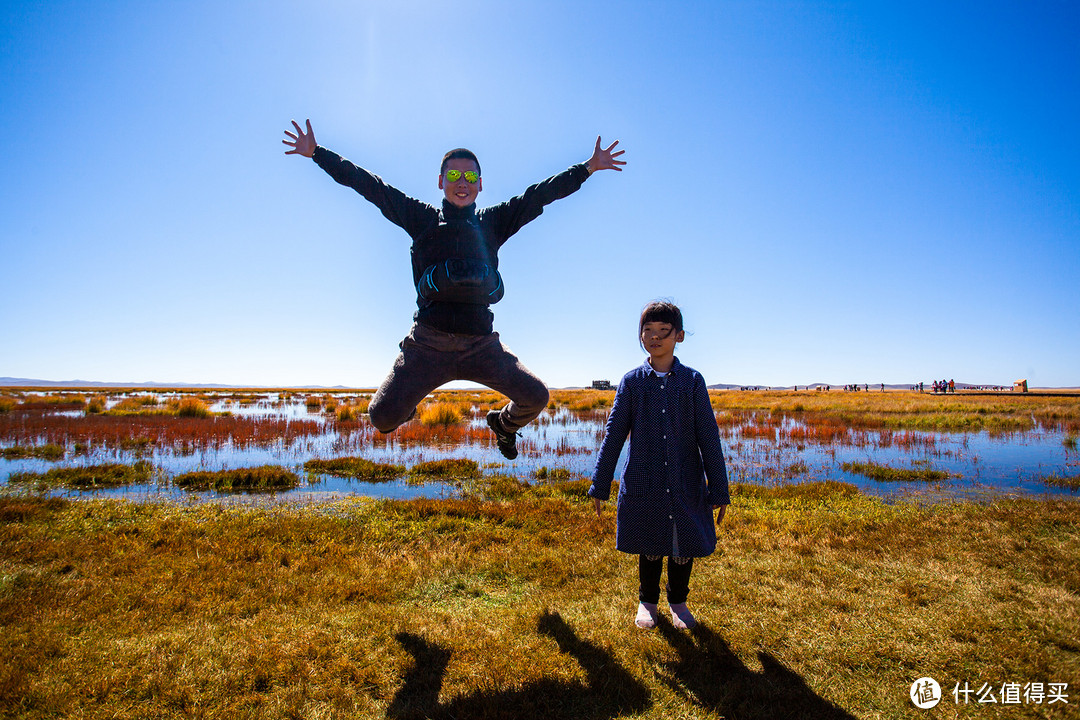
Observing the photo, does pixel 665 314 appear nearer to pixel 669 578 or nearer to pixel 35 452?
pixel 669 578

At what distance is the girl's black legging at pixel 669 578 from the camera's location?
3.73 meters

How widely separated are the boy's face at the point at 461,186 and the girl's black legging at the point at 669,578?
3.26 m

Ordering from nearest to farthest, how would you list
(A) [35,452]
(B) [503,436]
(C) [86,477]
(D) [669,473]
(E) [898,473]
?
(D) [669,473] → (B) [503,436] → (C) [86,477] → (E) [898,473] → (A) [35,452]

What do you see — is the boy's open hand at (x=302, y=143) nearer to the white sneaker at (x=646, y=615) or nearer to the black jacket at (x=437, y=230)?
the black jacket at (x=437, y=230)

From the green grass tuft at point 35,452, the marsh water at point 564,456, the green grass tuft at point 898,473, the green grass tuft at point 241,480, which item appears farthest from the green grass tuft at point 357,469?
the green grass tuft at point 898,473

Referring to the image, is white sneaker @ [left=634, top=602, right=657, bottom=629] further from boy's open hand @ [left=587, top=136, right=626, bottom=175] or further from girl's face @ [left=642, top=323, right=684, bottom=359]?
boy's open hand @ [left=587, top=136, right=626, bottom=175]

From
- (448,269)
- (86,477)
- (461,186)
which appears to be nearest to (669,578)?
(448,269)

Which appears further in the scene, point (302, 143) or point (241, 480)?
point (241, 480)

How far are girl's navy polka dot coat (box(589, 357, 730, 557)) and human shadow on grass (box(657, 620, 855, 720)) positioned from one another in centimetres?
62

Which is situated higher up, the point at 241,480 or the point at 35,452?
the point at 35,452

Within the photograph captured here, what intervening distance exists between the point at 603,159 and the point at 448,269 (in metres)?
1.87

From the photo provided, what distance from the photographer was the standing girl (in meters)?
3.53

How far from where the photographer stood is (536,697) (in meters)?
2.89

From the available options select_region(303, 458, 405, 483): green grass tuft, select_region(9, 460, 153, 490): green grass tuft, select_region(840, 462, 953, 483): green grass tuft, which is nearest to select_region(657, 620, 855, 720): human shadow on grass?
select_region(303, 458, 405, 483): green grass tuft
